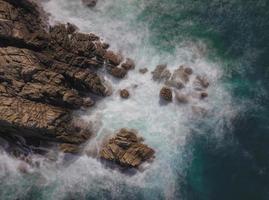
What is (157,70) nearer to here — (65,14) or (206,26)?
(206,26)

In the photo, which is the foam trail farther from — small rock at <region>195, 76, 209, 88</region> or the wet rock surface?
the wet rock surface

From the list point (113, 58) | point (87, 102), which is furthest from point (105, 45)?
point (87, 102)

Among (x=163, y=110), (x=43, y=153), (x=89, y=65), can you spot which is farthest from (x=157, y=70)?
(x=43, y=153)

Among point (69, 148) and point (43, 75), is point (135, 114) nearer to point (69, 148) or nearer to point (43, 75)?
point (69, 148)

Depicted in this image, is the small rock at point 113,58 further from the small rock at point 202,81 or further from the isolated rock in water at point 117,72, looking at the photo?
the small rock at point 202,81

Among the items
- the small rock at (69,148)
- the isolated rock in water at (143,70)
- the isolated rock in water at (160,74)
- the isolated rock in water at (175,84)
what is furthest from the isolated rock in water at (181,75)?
the small rock at (69,148)
